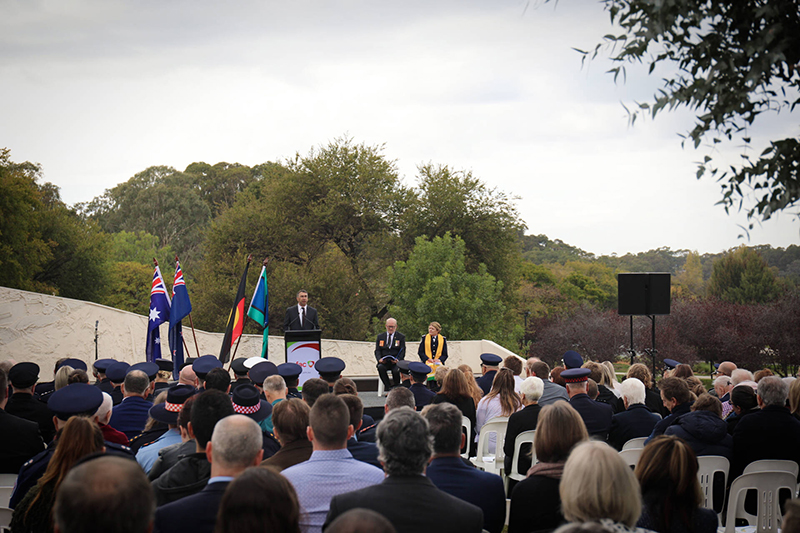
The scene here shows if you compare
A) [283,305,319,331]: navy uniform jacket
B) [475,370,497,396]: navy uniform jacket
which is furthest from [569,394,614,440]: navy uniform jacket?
[283,305,319,331]: navy uniform jacket

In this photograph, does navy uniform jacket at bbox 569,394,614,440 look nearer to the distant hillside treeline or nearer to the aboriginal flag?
the aboriginal flag

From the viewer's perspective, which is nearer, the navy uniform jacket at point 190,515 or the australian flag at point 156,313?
the navy uniform jacket at point 190,515

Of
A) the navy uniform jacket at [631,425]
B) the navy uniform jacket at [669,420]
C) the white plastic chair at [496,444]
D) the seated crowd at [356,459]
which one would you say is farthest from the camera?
the white plastic chair at [496,444]

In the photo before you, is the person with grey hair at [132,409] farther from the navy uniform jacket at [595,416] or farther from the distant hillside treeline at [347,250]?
the distant hillside treeline at [347,250]

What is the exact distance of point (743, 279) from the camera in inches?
1848

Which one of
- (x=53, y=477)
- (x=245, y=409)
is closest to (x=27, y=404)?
(x=245, y=409)

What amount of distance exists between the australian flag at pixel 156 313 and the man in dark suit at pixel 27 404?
560cm

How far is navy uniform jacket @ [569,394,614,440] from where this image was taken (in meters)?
5.59

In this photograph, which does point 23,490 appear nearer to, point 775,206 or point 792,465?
point 775,206

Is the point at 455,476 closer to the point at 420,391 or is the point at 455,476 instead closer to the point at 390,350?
the point at 420,391

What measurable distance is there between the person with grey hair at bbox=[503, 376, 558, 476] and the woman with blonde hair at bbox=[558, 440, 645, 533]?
10.1ft

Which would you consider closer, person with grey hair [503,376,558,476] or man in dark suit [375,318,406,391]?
person with grey hair [503,376,558,476]

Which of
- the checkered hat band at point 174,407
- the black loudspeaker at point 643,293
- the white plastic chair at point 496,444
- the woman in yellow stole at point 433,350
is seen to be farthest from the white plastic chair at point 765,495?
the woman in yellow stole at point 433,350

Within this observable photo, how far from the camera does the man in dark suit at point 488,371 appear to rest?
27.9 feet
